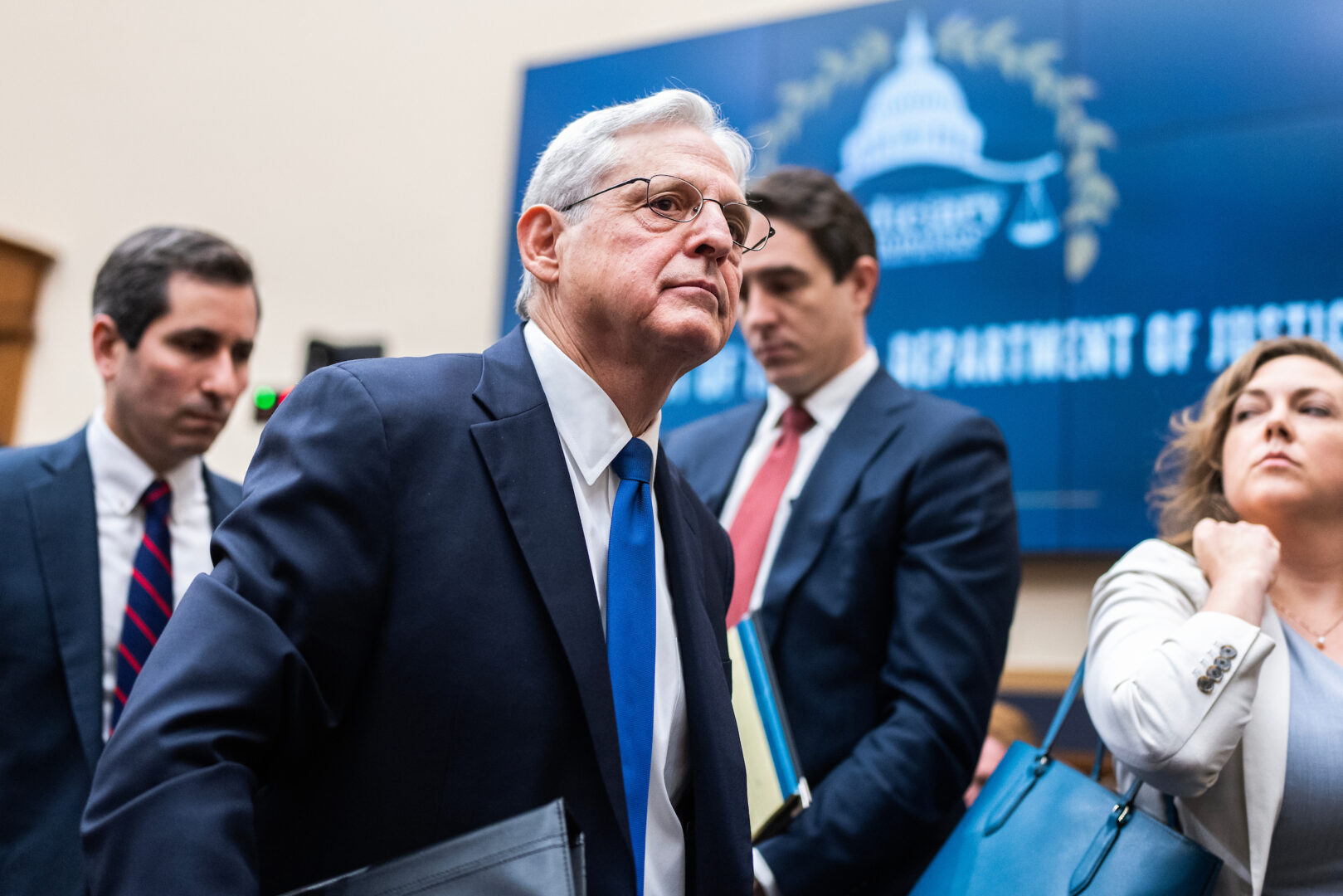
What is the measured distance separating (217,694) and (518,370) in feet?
1.63

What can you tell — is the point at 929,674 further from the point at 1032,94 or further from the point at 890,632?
the point at 1032,94

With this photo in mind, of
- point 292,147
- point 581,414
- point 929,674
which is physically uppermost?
point 292,147

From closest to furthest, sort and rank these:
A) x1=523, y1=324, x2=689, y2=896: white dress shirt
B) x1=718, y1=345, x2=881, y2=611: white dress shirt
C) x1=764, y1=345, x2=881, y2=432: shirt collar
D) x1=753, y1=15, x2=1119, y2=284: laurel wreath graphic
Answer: x1=523, y1=324, x2=689, y2=896: white dress shirt < x1=718, y1=345, x2=881, y2=611: white dress shirt < x1=764, y1=345, x2=881, y2=432: shirt collar < x1=753, y1=15, x2=1119, y2=284: laurel wreath graphic

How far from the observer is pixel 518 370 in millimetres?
1354

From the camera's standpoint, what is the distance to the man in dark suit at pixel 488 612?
3.38ft

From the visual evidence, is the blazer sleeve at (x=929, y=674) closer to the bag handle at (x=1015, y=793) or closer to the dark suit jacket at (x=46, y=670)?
the bag handle at (x=1015, y=793)

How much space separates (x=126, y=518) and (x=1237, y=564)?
1827mm

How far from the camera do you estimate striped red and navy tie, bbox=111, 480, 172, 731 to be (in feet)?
6.23

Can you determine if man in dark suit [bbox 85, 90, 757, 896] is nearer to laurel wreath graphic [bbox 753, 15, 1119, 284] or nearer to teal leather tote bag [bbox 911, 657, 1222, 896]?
teal leather tote bag [bbox 911, 657, 1222, 896]

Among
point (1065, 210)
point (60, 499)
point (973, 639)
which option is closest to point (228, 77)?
point (1065, 210)

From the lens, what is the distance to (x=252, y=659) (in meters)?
1.04

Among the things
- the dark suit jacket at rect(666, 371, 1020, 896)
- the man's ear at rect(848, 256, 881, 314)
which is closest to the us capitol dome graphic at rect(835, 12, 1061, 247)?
the man's ear at rect(848, 256, 881, 314)

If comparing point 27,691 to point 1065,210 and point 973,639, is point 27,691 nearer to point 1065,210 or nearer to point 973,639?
point 973,639

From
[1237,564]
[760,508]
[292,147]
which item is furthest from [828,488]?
[292,147]
